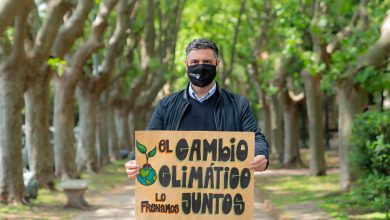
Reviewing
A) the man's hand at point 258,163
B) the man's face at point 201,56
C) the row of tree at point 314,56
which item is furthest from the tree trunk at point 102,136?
the man's hand at point 258,163

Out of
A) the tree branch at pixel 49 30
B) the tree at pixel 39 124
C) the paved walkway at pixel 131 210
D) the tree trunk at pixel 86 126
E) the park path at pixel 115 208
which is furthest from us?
the tree trunk at pixel 86 126

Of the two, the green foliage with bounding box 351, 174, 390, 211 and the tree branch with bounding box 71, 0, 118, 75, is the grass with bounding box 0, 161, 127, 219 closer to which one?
the tree branch with bounding box 71, 0, 118, 75

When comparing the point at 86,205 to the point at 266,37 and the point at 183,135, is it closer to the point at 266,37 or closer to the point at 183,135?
the point at 183,135

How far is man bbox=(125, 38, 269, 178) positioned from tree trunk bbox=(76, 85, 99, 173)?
21.6m

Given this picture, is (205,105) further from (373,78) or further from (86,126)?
(86,126)

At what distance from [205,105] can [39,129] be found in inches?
566

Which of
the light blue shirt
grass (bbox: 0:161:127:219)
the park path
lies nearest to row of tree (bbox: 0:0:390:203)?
grass (bbox: 0:161:127:219)

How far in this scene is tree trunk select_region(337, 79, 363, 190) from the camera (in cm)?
1745

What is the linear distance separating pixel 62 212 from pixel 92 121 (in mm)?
11520

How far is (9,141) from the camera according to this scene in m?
15.8

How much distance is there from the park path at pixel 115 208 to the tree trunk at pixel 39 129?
1.46 metres

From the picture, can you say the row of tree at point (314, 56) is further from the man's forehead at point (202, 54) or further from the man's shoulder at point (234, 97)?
the man's forehead at point (202, 54)

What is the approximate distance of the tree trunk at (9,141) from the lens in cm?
1567

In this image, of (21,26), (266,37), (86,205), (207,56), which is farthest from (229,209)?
(266,37)
